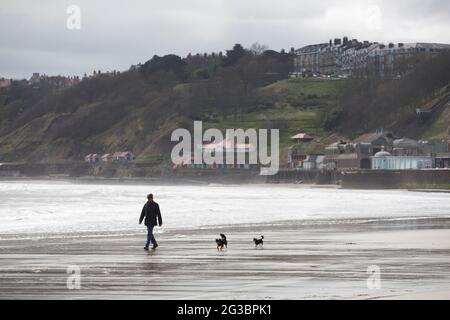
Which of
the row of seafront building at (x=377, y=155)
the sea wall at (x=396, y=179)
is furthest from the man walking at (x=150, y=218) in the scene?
the row of seafront building at (x=377, y=155)

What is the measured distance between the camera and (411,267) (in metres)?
20.4

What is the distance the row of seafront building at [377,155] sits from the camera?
130500 millimetres

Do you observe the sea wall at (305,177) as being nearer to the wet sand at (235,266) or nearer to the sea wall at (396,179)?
the sea wall at (396,179)

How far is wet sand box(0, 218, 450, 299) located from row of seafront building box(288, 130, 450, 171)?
98570 mm

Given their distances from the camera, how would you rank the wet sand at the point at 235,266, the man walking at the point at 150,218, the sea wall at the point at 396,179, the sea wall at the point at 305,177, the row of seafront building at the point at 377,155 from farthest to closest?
the sea wall at the point at 305,177
the row of seafront building at the point at 377,155
the sea wall at the point at 396,179
the man walking at the point at 150,218
the wet sand at the point at 235,266

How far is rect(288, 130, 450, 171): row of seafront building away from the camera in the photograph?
428 ft

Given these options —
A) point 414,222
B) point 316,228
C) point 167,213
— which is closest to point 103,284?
point 316,228

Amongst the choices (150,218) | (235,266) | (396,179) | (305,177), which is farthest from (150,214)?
(305,177)

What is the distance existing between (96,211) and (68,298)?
118ft

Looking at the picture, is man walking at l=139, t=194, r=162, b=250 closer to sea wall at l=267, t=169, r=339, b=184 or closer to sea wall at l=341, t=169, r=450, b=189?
sea wall at l=341, t=169, r=450, b=189

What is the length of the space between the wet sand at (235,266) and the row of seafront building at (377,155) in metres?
98.6

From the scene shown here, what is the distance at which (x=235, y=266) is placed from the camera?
21.2m

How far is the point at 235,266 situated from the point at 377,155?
117032 mm
